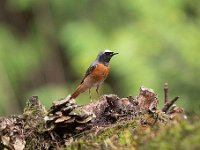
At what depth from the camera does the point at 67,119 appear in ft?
10.8

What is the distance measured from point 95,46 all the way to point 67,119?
6.18 metres

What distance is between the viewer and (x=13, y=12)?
11.9 metres

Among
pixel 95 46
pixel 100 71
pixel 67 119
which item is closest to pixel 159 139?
pixel 67 119

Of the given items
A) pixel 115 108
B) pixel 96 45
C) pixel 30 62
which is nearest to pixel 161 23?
pixel 96 45

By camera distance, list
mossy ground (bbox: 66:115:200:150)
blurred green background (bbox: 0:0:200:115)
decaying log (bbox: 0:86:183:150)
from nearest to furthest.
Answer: mossy ground (bbox: 66:115:200:150) < decaying log (bbox: 0:86:183:150) < blurred green background (bbox: 0:0:200:115)

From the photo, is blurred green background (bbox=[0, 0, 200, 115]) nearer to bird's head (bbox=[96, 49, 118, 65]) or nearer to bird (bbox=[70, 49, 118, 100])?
bird (bbox=[70, 49, 118, 100])

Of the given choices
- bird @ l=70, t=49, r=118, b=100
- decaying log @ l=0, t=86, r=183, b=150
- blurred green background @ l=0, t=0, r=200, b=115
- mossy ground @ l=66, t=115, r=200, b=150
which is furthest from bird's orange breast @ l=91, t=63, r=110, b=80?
mossy ground @ l=66, t=115, r=200, b=150

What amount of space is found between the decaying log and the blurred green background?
4.05 m

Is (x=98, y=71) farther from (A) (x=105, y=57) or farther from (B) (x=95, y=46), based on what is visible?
(B) (x=95, y=46)

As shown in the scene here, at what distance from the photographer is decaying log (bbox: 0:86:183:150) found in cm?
331

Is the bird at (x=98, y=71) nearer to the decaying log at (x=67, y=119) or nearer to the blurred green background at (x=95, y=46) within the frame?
the blurred green background at (x=95, y=46)

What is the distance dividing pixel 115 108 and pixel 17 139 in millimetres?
593

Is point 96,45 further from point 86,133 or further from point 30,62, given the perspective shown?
point 86,133

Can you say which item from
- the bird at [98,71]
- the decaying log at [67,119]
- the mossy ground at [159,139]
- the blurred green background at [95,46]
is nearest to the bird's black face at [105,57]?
the bird at [98,71]
